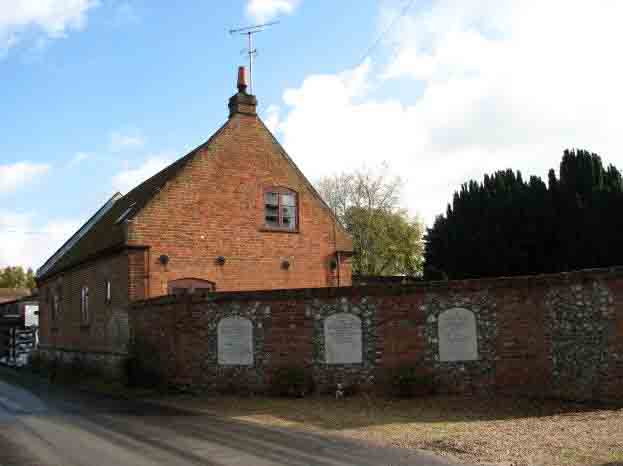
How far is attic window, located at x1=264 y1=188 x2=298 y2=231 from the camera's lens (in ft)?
79.9

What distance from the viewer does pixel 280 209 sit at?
24672 mm

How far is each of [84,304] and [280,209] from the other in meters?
8.94

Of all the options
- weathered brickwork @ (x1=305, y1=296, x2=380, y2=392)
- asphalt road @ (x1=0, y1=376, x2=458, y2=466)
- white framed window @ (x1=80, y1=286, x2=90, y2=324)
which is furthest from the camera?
white framed window @ (x1=80, y1=286, x2=90, y2=324)

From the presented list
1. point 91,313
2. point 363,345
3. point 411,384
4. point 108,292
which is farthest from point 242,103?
point 411,384

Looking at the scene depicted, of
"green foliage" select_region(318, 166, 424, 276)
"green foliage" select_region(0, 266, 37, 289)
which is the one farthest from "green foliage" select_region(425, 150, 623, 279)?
"green foliage" select_region(0, 266, 37, 289)

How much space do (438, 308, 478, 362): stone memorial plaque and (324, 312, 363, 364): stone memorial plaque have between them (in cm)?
197

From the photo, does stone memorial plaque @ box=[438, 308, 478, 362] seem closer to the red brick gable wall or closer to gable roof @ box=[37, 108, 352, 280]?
the red brick gable wall

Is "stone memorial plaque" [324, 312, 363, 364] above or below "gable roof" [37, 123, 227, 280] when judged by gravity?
below

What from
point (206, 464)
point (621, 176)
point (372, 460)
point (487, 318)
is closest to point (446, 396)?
point (487, 318)

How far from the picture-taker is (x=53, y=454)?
9414 millimetres

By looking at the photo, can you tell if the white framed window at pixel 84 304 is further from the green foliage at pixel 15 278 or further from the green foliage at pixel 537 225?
the green foliage at pixel 15 278

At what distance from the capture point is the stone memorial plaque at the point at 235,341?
16344 mm

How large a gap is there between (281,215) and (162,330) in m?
7.96

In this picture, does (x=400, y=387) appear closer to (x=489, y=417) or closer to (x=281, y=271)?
(x=489, y=417)
